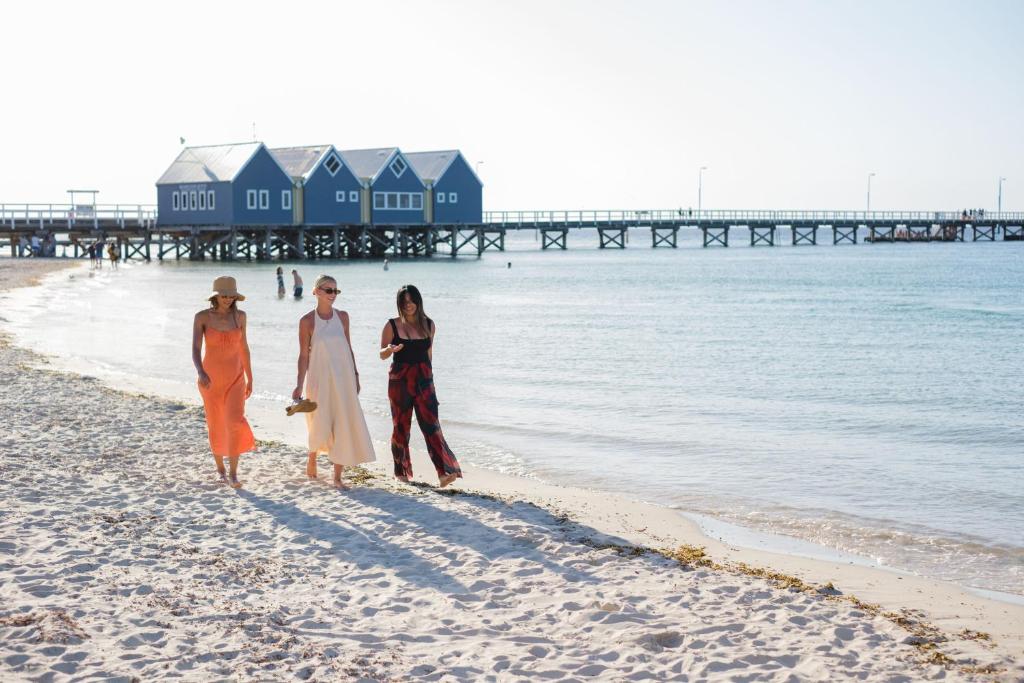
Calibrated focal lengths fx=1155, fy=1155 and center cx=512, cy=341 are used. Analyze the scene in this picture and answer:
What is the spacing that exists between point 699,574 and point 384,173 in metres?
62.0

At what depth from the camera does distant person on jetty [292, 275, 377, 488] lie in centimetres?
884

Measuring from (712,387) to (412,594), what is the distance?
13.9 m

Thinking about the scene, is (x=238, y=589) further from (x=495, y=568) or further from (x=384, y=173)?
(x=384, y=173)

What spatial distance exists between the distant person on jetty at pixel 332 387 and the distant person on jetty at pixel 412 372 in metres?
0.30

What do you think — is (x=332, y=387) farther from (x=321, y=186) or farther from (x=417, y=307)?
(x=321, y=186)

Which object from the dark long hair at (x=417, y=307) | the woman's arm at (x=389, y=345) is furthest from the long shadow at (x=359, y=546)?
the dark long hair at (x=417, y=307)

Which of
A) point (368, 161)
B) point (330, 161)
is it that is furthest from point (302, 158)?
point (368, 161)

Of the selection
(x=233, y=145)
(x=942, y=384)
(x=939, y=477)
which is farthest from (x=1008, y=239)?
(x=939, y=477)

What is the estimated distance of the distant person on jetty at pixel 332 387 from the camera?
29.0 feet

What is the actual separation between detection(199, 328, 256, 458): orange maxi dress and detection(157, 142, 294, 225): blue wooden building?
53.3m

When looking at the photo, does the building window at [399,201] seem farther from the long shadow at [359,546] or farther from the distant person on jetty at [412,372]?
the long shadow at [359,546]

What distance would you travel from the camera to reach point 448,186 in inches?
2835

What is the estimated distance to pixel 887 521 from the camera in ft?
33.0

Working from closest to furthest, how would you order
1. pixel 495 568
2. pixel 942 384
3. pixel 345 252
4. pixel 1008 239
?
pixel 495 568 → pixel 942 384 → pixel 345 252 → pixel 1008 239
